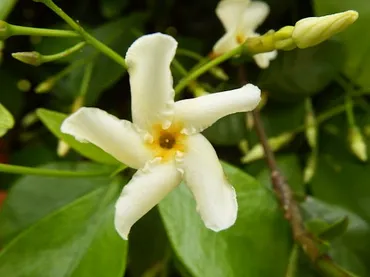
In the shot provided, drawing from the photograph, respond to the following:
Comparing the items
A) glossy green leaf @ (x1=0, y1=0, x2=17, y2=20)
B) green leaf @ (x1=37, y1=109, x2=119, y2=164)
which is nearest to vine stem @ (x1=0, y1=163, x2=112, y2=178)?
green leaf @ (x1=37, y1=109, x2=119, y2=164)

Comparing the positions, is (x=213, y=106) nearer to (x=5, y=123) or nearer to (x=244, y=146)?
(x=5, y=123)

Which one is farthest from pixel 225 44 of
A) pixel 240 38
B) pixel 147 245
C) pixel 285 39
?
pixel 147 245

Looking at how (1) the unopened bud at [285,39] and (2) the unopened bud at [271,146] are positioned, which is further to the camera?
(2) the unopened bud at [271,146]

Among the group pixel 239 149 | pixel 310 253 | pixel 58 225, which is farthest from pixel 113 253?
pixel 239 149

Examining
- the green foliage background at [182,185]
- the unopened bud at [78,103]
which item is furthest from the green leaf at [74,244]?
the unopened bud at [78,103]

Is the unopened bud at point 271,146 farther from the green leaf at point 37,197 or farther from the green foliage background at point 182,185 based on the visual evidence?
the green leaf at point 37,197

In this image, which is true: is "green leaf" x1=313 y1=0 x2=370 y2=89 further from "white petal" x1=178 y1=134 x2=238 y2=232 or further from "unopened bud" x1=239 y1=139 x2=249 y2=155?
"white petal" x1=178 y1=134 x2=238 y2=232

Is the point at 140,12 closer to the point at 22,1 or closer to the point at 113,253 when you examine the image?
the point at 22,1
